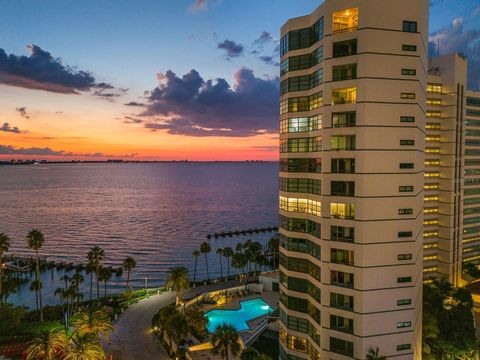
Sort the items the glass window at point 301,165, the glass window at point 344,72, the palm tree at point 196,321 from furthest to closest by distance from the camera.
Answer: the palm tree at point 196,321
the glass window at point 301,165
the glass window at point 344,72

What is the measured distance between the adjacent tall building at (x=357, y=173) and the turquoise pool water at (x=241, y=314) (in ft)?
80.2

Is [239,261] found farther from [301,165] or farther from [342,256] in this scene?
[342,256]

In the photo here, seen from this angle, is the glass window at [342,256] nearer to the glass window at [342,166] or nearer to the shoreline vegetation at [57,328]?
the glass window at [342,166]

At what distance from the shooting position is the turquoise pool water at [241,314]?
229ft

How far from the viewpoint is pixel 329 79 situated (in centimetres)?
4222

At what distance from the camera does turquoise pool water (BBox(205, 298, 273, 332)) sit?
6988 centimetres

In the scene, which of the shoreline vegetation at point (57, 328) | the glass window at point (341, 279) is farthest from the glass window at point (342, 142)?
the shoreline vegetation at point (57, 328)

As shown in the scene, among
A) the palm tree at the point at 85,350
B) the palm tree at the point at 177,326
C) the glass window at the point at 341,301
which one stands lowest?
the palm tree at the point at 177,326

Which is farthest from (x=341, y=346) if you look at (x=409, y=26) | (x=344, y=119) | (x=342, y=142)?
(x=409, y=26)

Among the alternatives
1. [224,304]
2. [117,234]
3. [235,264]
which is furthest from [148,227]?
[224,304]

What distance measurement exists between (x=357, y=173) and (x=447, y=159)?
190 feet

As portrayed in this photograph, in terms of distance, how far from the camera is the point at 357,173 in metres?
40.9

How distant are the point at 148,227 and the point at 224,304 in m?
113

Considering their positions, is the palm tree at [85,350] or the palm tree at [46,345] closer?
the palm tree at [85,350]
